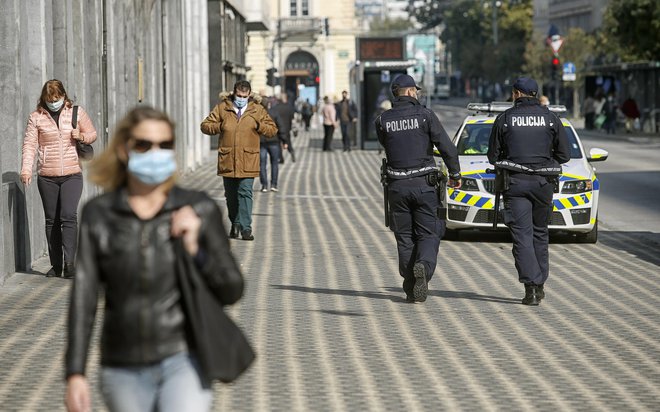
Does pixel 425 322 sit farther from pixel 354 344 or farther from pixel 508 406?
pixel 508 406

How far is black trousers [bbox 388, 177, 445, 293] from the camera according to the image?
1176 centimetres

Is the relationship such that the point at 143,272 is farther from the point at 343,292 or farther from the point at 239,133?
the point at 239,133

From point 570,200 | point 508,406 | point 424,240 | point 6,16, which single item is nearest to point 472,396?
point 508,406

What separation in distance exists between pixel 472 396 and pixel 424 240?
146 inches

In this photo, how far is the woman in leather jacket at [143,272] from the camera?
4617 mm

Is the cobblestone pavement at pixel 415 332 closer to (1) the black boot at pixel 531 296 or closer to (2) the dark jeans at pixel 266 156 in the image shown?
(1) the black boot at pixel 531 296

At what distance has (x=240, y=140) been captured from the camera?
56.4 feet

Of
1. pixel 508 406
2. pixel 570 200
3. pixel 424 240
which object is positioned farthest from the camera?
pixel 570 200

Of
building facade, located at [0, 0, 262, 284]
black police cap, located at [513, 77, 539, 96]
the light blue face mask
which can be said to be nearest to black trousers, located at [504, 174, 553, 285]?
black police cap, located at [513, 77, 539, 96]

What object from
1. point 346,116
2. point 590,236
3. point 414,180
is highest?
point 414,180

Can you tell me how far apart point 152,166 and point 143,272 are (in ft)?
1.06

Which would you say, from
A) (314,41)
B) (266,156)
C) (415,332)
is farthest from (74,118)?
(314,41)

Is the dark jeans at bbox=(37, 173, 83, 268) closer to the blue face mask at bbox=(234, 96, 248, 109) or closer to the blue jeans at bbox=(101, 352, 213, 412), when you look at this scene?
the blue face mask at bbox=(234, 96, 248, 109)

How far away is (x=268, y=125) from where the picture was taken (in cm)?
1720
